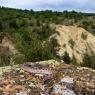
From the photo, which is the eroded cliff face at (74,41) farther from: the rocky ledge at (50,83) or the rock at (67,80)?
the rock at (67,80)

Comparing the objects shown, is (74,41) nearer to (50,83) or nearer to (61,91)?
(50,83)

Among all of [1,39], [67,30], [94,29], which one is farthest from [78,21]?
[1,39]

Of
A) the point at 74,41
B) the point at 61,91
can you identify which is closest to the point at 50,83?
the point at 61,91

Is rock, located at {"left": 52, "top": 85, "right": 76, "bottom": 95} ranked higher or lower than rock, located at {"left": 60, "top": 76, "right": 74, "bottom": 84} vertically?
lower

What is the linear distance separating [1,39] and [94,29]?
3298 cm

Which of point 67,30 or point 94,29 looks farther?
point 94,29

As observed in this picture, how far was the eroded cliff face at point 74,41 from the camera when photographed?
62.3 m

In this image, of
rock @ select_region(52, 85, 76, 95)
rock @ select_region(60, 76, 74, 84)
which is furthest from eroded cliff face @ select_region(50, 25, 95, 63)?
rock @ select_region(52, 85, 76, 95)

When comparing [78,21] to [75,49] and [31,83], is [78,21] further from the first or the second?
[31,83]

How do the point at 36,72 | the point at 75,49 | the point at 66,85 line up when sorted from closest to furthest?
the point at 66,85, the point at 36,72, the point at 75,49

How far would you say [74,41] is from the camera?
66562 millimetres

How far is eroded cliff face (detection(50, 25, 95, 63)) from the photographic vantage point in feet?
204

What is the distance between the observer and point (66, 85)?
27.2 feet

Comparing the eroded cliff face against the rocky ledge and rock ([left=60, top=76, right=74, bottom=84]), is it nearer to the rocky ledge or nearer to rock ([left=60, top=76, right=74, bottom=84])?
the rocky ledge
